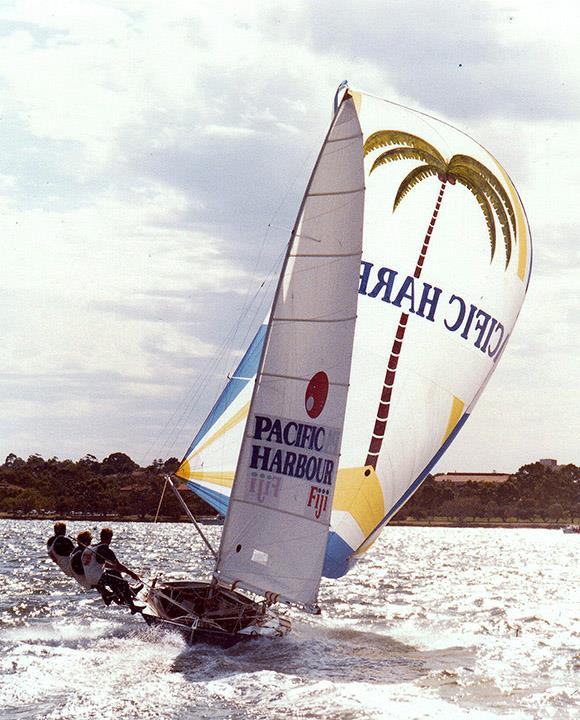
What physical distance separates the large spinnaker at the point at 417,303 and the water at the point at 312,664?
2.40 meters

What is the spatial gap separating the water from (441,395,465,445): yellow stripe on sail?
4.03m

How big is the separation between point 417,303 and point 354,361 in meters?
1.55

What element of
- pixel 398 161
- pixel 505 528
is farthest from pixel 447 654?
pixel 505 528

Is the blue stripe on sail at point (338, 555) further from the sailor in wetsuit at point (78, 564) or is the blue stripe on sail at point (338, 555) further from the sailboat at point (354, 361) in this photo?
the sailor in wetsuit at point (78, 564)

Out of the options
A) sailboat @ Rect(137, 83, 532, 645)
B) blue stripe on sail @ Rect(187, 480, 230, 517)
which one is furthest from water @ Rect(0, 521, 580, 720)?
blue stripe on sail @ Rect(187, 480, 230, 517)

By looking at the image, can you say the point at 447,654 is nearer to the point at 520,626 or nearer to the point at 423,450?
the point at 423,450

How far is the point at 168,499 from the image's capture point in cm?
11606

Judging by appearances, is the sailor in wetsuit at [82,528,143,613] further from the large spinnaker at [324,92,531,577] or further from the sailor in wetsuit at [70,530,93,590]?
the large spinnaker at [324,92,531,577]

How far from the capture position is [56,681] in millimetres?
16188

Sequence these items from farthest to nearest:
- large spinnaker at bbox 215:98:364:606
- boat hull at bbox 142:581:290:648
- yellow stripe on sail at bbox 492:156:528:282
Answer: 1. yellow stripe on sail at bbox 492:156:528:282
2. boat hull at bbox 142:581:290:648
3. large spinnaker at bbox 215:98:364:606

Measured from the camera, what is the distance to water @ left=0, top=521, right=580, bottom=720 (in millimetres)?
15266

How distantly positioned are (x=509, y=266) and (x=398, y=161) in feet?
9.55

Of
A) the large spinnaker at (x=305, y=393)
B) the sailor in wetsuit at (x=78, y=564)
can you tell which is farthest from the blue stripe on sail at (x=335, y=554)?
the sailor in wetsuit at (x=78, y=564)

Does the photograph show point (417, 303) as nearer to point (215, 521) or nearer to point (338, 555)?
point (338, 555)
